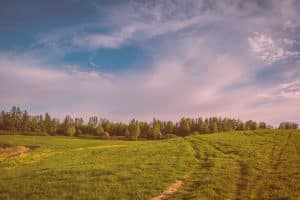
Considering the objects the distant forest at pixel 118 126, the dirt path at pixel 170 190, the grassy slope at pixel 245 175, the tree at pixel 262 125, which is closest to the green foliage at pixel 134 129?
the distant forest at pixel 118 126

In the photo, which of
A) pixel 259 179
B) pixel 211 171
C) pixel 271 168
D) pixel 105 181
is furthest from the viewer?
pixel 271 168

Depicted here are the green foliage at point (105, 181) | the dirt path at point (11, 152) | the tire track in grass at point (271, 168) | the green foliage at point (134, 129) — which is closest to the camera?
the green foliage at point (105, 181)

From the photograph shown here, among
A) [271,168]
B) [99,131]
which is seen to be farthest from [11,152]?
[99,131]

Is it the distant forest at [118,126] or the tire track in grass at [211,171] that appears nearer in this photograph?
the tire track in grass at [211,171]

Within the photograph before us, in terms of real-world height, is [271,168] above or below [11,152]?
above

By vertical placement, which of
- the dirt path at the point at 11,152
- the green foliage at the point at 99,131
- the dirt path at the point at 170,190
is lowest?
the dirt path at the point at 11,152

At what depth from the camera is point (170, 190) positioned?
2623cm

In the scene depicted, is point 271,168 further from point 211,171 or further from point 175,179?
point 175,179

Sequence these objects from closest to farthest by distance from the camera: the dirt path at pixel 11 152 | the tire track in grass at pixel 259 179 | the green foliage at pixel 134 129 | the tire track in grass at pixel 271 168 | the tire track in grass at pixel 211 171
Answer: the tire track in grass at pixel 259 179, the tire track in grass at pixel 211 171, the tire track in grass at pixel 271 168, the dirt path at pixel 11 152, the green foliage at pixel 134 129

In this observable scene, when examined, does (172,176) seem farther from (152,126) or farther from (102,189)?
(152,126)

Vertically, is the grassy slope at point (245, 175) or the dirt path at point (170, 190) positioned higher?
the grassy slope at point (245, 175)

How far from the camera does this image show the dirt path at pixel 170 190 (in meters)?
24.5

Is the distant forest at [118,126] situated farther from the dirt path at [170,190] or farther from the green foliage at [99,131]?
the dirt path at [170,190]

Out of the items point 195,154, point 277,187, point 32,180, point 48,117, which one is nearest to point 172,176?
point 277,187
